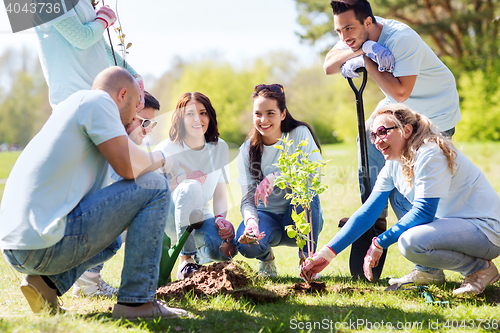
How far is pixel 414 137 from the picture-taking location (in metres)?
2.74

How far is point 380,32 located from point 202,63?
1446 inches

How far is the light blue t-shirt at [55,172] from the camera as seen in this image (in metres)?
1.97

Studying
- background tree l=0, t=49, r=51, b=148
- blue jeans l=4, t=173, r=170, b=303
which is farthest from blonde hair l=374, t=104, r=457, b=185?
background tree l=0, t=49, r=51, b=148

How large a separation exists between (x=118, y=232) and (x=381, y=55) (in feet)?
7.34

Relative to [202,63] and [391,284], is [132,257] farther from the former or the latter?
[202,63]

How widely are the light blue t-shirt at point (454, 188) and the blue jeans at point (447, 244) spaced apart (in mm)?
71

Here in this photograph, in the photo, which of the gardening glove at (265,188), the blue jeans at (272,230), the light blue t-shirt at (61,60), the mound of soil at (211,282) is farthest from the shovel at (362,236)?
the light blue t-shirt at (61,60)

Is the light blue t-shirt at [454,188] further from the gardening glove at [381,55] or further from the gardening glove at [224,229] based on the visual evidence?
the gardening glove at [224,229]

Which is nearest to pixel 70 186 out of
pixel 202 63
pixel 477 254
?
pixel 477 254

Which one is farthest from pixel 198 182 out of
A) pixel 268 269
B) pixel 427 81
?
pixel 427 81

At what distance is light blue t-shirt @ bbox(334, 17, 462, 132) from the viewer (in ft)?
10.3

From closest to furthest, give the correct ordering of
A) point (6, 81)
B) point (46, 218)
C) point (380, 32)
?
point (46, 218) < point (380, 32) < point (6, 81)

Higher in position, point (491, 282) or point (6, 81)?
point (6, 81)

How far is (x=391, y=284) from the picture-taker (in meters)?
3.04
